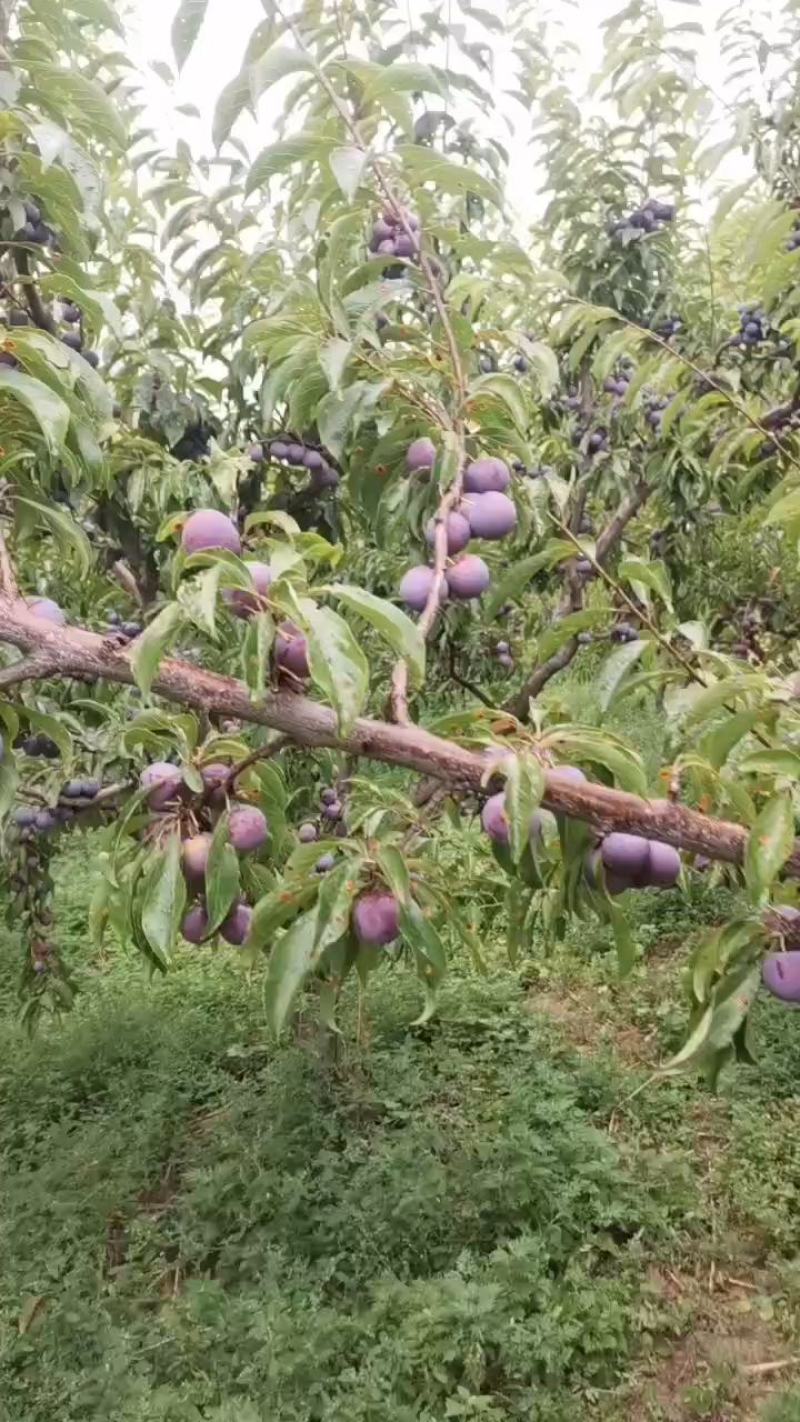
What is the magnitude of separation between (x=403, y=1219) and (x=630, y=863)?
2.31 meters

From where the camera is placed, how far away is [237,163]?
2.31m

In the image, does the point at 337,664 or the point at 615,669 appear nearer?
the point at 337,664

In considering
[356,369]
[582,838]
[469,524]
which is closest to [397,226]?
[356,369]

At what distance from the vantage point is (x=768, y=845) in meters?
0.90

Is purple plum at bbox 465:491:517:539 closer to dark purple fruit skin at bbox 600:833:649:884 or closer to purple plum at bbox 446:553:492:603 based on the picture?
purple plum at bbox 446:553:492:603

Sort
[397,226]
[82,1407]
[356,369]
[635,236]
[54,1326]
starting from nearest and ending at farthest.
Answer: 1. [356,369]
2. [397,226]
3. [82,1407]
4. [54,1326]
5. [635,236]

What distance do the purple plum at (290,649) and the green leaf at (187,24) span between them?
586 mm

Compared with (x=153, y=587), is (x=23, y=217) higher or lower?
higher

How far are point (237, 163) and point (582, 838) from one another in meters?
1.92

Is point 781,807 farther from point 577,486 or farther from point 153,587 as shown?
point 577,486

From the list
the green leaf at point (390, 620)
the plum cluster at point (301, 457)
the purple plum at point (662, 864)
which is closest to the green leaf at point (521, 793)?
the green leaf at point (390, 620)

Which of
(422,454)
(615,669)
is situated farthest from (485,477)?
(615,669)

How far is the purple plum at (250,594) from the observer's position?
37.1 inches

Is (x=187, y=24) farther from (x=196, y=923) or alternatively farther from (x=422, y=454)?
(x=196, y=923)
